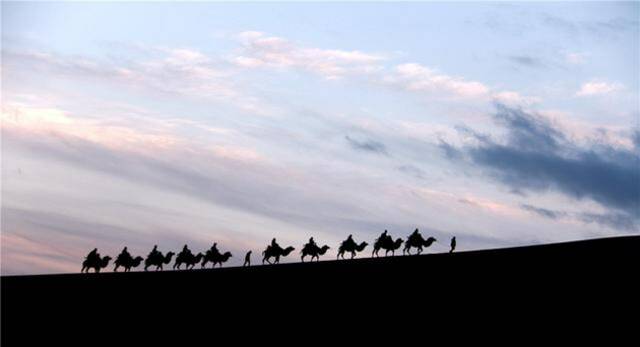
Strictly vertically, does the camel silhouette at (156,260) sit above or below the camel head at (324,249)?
below

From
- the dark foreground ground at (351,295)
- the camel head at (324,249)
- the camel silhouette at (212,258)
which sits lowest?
the dark foreground ground at (351,295)

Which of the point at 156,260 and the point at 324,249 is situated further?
the point at 156,260

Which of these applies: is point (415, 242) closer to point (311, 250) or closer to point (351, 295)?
point (311, 250)

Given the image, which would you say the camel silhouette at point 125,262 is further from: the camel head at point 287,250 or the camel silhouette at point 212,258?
the camel head at point 287,250

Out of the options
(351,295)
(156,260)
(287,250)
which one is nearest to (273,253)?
(287,250)

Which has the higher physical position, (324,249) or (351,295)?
(324,249)

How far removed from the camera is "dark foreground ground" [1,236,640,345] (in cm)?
4306

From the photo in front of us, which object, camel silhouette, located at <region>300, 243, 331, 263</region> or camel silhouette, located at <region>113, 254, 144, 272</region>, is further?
camel silhouette, located at <region>113, 254, 144, 272</region>

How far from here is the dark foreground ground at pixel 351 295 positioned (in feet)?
141

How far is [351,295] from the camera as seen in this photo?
161 ft

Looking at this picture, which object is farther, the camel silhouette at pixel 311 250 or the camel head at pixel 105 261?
the camel head at pixel 105 261

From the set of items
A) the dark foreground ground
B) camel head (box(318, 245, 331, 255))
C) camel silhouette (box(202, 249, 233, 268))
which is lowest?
the dark foreground ground

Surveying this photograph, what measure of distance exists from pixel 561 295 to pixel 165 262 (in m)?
32.3

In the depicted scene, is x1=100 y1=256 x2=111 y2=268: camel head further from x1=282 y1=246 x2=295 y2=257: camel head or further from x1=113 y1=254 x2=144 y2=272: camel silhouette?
x1=282 y1=246 x2=295 y2=257: camel head
